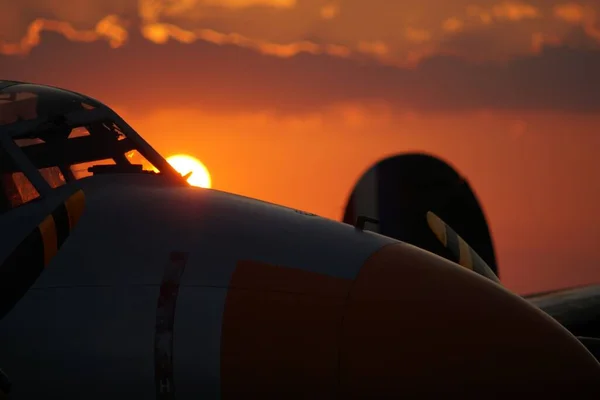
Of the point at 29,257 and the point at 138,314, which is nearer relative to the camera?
the point at 138,314

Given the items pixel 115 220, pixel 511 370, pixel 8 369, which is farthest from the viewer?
pixel 115 220

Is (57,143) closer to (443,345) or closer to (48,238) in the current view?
(48,238)

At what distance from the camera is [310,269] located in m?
8.05

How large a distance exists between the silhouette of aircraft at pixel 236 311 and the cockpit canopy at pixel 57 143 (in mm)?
62

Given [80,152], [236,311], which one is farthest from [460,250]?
[236,311]

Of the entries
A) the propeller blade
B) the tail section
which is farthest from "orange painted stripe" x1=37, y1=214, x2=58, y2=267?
the tail section

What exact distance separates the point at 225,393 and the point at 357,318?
3.49ft

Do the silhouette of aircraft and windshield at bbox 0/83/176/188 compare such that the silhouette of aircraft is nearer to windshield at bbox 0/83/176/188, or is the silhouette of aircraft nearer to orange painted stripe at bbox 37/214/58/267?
orange painted stripe at bbox 37/214/58/267

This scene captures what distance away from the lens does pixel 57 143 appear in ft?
32.6

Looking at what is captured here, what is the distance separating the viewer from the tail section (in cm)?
1526

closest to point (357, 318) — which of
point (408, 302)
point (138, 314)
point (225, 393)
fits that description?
point (408, 302)

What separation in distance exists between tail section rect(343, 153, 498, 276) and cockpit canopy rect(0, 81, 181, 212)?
17.4 ft

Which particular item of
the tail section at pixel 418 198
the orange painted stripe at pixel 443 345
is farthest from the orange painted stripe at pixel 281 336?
the tail section at pixel 418 198

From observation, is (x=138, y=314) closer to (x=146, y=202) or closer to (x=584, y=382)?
(x=146, y=202)
